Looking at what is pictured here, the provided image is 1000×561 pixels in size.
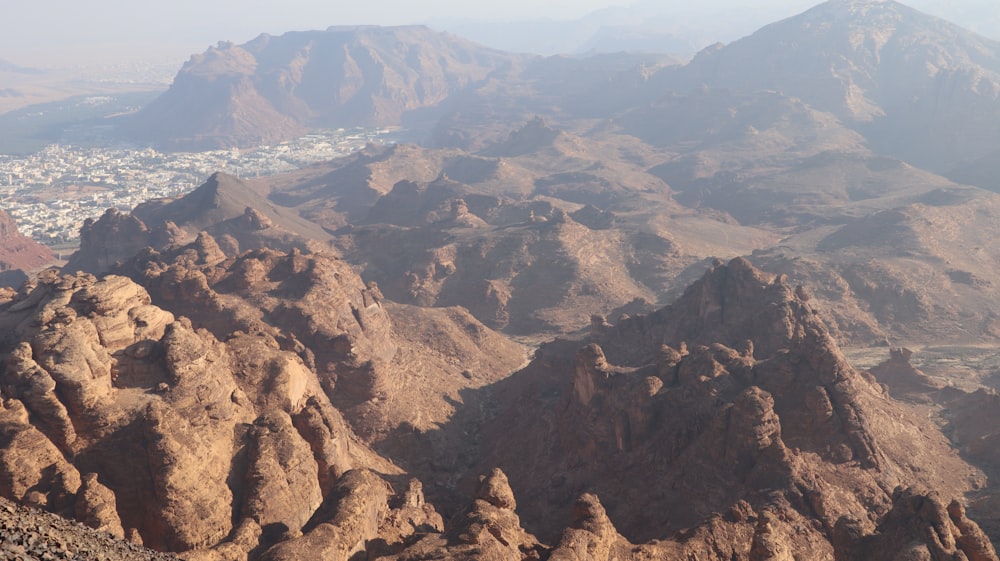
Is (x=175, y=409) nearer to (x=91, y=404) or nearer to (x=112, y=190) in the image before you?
(x=91, y=404)

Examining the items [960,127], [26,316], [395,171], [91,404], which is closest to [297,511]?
[91,404]

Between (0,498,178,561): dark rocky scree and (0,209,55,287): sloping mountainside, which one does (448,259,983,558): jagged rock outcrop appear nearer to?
(0,498,178,561): dark rocky scree

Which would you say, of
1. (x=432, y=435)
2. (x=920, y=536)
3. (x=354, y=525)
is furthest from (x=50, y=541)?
(x=432, y=435)

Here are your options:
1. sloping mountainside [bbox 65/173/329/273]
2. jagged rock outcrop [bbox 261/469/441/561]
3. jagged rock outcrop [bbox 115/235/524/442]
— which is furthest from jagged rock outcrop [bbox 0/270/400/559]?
sloping mountainside [bbox 65/173/329/273]

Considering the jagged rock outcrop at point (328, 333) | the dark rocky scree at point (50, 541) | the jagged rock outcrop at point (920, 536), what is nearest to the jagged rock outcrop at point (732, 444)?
the jagged rock outcrop at point (920, 536)

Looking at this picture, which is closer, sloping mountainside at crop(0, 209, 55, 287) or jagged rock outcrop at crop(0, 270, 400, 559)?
jagged rock outcrop at crop(0, 270, 400, 559)

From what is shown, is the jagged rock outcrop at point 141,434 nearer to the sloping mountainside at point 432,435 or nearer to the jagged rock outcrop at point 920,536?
the sloping mountainside at point 432,435
